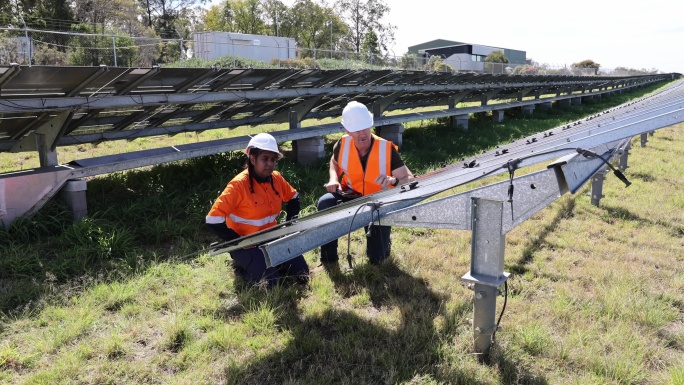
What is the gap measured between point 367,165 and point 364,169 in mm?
57

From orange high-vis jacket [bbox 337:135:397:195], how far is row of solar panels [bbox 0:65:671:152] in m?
2.40

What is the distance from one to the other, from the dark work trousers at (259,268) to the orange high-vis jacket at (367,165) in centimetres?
91

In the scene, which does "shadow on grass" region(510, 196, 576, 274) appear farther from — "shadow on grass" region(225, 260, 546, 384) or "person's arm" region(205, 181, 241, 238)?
"person's arm" region(205, 181, 241, 238)

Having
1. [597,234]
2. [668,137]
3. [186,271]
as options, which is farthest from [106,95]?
[668,137]

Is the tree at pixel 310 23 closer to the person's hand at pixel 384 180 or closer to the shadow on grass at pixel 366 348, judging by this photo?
the person's hand at pixel 384 180

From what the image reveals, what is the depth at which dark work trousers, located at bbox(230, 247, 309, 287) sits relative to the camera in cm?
400

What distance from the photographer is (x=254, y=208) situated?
13.5 ft

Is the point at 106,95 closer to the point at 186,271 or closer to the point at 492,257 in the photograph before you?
the point at 186,271

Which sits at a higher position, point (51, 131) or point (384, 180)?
point (51, 131)

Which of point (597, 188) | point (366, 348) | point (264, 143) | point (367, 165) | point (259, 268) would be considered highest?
point (264, 143)

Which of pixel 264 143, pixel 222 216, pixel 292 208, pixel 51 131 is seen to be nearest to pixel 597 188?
pixel 292 208

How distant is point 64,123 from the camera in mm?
5379

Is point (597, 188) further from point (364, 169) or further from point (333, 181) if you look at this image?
point (333, 181)

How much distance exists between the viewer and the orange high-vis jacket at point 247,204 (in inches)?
153
